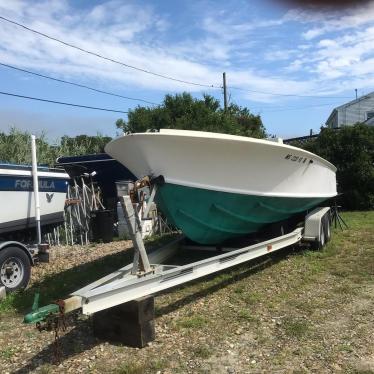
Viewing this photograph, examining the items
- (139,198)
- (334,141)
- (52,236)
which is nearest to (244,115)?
(334,141)

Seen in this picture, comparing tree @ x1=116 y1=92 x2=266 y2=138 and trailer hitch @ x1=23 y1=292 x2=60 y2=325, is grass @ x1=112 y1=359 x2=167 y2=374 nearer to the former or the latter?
trailer hitch @ x1=23 y1=292 x2=60 y2=325

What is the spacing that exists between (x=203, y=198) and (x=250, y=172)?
77 centimetres

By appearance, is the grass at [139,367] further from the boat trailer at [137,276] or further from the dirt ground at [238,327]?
the boat trailer at [137,276]

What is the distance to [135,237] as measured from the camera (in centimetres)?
473

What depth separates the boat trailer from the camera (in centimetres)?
368

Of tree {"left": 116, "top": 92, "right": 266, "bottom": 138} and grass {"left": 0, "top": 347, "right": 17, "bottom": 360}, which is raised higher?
tree {"left": 116, "top": 92, "right": 266, "bottom": 138}

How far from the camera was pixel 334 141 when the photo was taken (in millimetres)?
16156

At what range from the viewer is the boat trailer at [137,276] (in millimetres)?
3684

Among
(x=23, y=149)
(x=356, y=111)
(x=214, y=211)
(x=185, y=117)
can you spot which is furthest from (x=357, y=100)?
(x=214, y=211)

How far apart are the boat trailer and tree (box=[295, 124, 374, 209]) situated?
9.33m

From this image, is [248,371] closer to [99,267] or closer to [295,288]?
[295,288]

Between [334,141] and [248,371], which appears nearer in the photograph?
[248,371]

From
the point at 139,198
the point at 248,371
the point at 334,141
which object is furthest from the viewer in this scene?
the point at 334,141

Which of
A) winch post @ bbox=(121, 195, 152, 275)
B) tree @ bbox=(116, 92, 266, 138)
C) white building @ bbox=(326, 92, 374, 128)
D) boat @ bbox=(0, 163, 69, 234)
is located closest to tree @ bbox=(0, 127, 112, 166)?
tree @ bbox=(116, 92, 266, 138)
